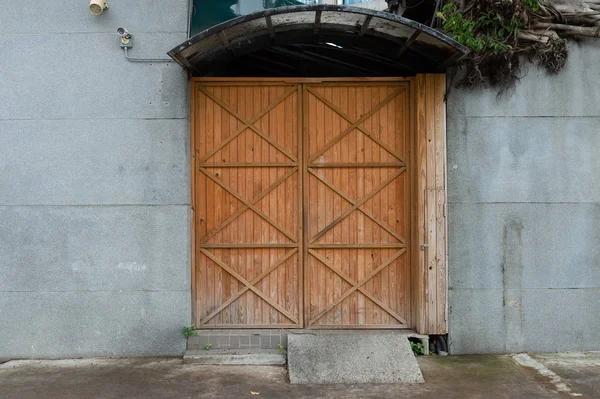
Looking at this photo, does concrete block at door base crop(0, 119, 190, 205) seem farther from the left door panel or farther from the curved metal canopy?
the curved metal canopy

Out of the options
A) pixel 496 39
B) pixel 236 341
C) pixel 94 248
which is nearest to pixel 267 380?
pixel 236 341

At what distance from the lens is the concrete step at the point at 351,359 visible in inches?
206

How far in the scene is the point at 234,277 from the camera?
614cm

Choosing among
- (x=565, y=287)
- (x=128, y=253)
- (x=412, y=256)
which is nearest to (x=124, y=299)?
(x=128, y=253)

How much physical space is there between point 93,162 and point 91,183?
24 cm

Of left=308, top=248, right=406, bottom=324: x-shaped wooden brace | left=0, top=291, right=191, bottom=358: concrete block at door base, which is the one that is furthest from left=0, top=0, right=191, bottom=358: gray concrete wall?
left=308, top=248, right=406, bottom=324: x-shaped wooden brace

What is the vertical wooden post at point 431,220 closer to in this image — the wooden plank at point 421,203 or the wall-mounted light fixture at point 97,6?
the wooden plank at point 421,203

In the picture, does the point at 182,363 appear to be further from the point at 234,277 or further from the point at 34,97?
the point at 34,97

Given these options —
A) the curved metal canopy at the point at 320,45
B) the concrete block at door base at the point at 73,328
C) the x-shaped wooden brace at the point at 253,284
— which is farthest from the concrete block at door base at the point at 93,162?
the concrete block at door base at the point at 73,328

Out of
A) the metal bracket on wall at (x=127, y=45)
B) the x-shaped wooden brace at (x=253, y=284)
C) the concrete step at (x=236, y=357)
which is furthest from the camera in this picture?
the x-shaped wooden brace at (x=253, y=284)

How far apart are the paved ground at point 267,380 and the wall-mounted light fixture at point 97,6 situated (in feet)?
12.9

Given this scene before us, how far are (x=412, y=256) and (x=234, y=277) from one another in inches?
83.9

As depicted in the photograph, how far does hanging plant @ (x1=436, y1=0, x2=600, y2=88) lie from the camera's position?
18.8 ft

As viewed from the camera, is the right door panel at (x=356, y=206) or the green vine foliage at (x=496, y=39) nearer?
the green vine foliage at (x=496, y=39)
